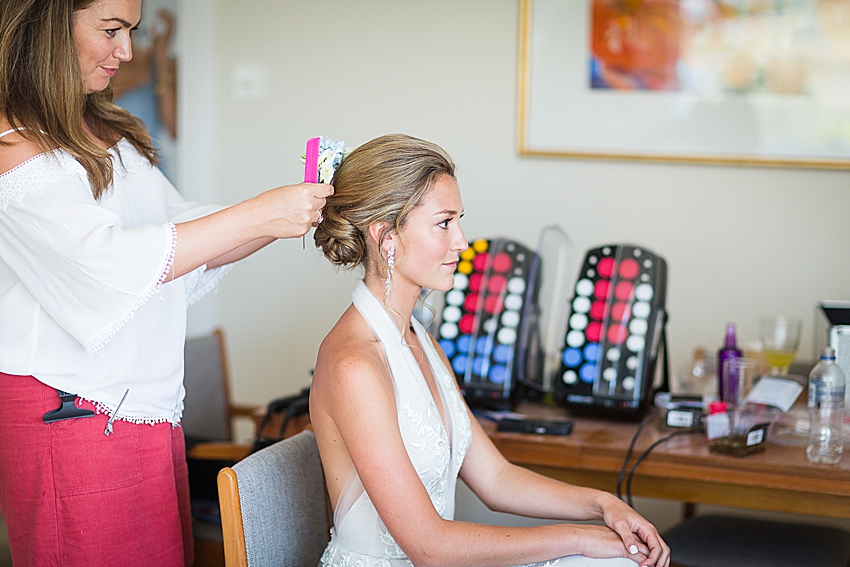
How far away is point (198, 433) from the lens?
247 centimetres

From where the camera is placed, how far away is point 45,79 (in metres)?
1.32

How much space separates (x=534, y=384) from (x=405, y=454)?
0.82 m

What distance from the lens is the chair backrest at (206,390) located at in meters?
2.43

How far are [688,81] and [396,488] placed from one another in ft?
5.90

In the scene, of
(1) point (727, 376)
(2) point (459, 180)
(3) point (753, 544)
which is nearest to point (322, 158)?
(1) point (727, 376)

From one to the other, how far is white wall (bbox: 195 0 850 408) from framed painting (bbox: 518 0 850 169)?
7 cm

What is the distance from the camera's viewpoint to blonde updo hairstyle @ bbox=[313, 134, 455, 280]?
55.8 inches

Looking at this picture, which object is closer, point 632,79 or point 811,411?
point 811,411

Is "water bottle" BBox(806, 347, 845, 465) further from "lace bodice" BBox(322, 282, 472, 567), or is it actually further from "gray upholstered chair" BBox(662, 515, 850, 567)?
"lace bodice" BBox(322, 282, 472, 567)

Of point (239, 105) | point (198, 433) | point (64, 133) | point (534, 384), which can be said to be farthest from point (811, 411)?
point (239, 105)

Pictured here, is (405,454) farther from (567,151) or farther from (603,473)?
(567,151)

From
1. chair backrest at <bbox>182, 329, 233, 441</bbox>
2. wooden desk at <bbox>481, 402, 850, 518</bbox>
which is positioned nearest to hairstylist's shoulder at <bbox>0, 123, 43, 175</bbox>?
wooden desk at <bbox>481, 402, 850, 518</bbox>

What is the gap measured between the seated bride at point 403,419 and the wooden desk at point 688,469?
21 centimetres

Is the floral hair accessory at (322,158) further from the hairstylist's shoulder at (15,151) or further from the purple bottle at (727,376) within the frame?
the purple bottle at (727,376)
